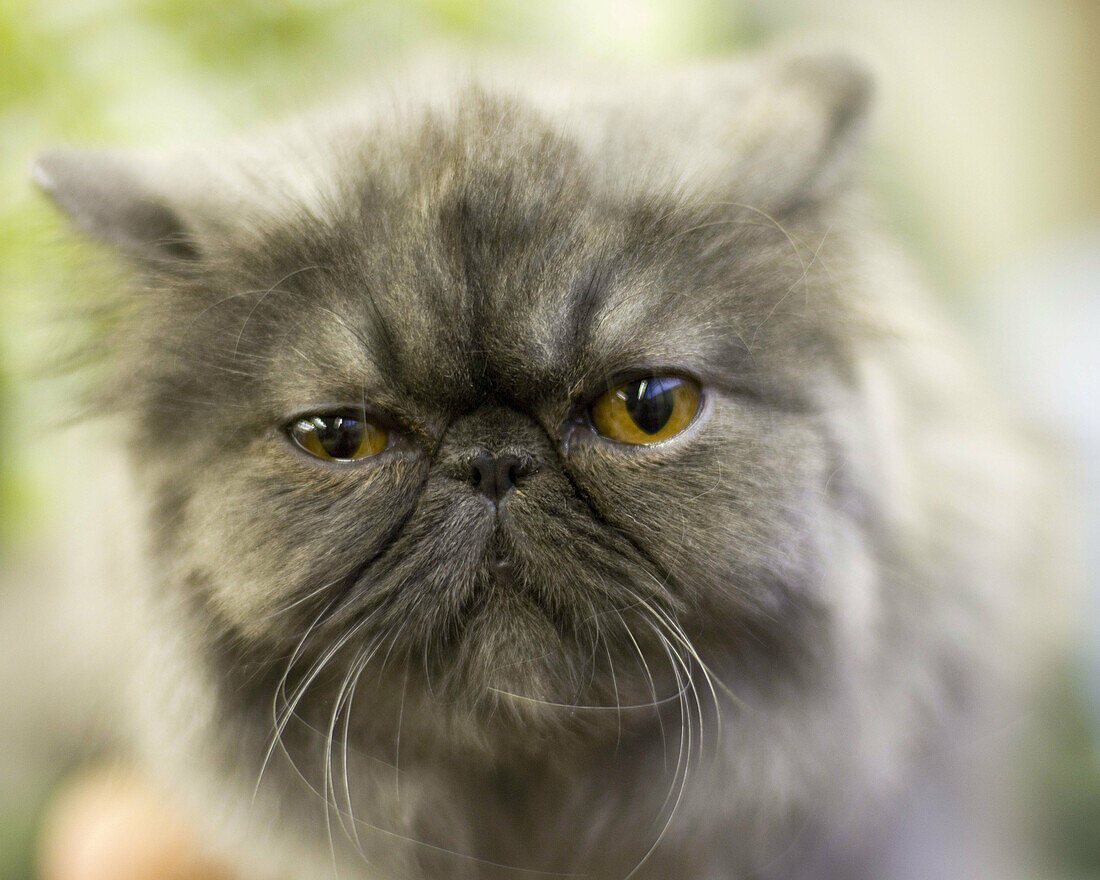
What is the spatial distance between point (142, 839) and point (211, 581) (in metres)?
0.57

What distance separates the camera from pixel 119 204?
2.78 ft

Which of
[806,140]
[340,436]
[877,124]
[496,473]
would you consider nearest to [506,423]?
[496,473]

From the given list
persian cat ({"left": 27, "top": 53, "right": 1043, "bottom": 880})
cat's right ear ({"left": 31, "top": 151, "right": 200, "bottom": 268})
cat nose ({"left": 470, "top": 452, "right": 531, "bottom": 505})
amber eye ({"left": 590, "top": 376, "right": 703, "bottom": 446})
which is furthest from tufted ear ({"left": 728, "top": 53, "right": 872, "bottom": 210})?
cat's right ear ({"left": 31, "top": 151, "right": 200, "bottom": 268})

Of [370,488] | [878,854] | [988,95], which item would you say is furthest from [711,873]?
[988,95]

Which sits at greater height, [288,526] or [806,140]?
[806,140]

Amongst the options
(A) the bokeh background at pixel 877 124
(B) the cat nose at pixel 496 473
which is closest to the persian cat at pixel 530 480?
(B) the cat nose at pixel 496 473

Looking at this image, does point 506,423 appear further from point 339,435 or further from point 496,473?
point 339,435

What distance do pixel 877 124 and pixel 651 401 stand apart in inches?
16.9

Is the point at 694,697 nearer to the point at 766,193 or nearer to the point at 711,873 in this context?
the point at 711,873

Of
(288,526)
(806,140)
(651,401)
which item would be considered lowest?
(288,526)

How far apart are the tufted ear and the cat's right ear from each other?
562 mm

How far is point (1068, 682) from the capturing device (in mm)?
1383

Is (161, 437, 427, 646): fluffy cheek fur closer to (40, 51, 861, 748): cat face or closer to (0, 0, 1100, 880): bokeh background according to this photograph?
(40, 51, 861, 748): cat face

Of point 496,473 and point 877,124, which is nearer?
point 496,473
